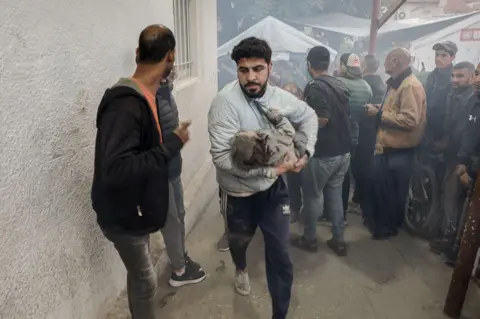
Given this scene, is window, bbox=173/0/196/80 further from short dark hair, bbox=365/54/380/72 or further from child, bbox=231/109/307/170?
child, bbox=231/109/307/170

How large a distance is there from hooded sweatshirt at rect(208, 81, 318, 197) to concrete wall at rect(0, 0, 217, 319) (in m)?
0.71

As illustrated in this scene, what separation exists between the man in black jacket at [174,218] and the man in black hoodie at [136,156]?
0.76 metres

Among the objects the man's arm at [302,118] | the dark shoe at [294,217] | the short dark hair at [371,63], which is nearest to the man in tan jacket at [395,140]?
the dark shoe at [294,217]

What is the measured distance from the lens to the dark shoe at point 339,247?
3.40 metres

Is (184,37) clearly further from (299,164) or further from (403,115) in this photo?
(299,164)

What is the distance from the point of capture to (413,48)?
4.19 m

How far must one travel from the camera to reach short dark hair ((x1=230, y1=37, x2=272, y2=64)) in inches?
82.3

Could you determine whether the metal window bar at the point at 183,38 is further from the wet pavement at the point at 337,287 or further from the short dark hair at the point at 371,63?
the short dark hair at the point at 371,63

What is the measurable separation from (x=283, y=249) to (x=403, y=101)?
180 cm

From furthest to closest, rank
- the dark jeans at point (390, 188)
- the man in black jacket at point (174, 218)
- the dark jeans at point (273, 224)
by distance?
the dark jeans at point (390, 188) → the man in black jacket at point (174, 218) → the dark jeans at point (273, 224)

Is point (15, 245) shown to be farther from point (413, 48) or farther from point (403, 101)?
point (413, 48)

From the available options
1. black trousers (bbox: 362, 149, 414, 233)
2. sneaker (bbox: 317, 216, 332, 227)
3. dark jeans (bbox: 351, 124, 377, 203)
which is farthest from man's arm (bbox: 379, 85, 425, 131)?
sneaker (bbox: 317, 216, 332, 227)

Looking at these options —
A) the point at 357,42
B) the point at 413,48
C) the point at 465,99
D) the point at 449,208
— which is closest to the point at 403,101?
the point at 465,99

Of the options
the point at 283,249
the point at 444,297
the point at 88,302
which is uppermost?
the point at 283,249
